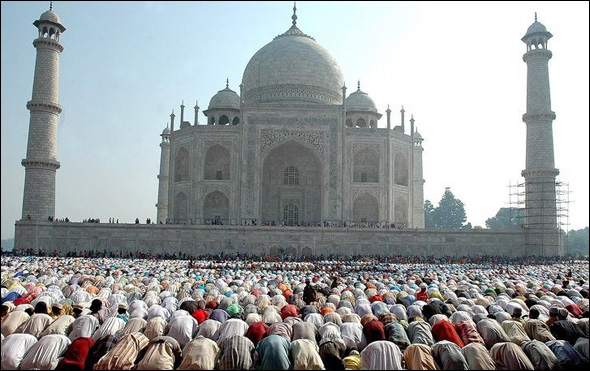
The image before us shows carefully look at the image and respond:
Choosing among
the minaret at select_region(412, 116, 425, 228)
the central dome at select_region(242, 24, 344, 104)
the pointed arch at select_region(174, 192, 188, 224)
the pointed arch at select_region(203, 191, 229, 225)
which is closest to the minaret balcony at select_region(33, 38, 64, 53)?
the pointed arch at select_region(174, 192, 188, 224)

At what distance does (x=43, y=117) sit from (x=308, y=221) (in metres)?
15.0

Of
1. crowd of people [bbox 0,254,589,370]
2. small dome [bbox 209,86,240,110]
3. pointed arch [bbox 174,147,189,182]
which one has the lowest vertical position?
crowd of people [bbox 0,254,589,370]

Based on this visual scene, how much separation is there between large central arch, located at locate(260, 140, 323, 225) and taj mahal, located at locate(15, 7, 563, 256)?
7cm

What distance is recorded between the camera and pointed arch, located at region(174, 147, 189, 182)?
3305 cm

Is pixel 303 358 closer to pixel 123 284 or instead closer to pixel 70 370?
pixel 70 370

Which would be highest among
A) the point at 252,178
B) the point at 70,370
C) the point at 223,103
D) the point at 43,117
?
the point at 223,103

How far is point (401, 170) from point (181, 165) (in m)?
13.0

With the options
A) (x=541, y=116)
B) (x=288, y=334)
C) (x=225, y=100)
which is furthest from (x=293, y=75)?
(x=288, y=334)

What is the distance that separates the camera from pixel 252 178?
30812 millimetres

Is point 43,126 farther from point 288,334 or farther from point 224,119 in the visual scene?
point 288,334

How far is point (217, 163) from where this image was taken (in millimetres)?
32719

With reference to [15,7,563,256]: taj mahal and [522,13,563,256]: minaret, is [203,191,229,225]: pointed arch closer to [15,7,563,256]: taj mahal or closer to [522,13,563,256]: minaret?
[15,7,563,256]: taj mahal

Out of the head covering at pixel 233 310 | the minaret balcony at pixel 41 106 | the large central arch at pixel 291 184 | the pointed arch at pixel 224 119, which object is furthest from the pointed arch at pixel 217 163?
the head covering at pixel 233 310

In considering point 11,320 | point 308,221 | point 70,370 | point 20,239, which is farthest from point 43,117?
point 70,370
